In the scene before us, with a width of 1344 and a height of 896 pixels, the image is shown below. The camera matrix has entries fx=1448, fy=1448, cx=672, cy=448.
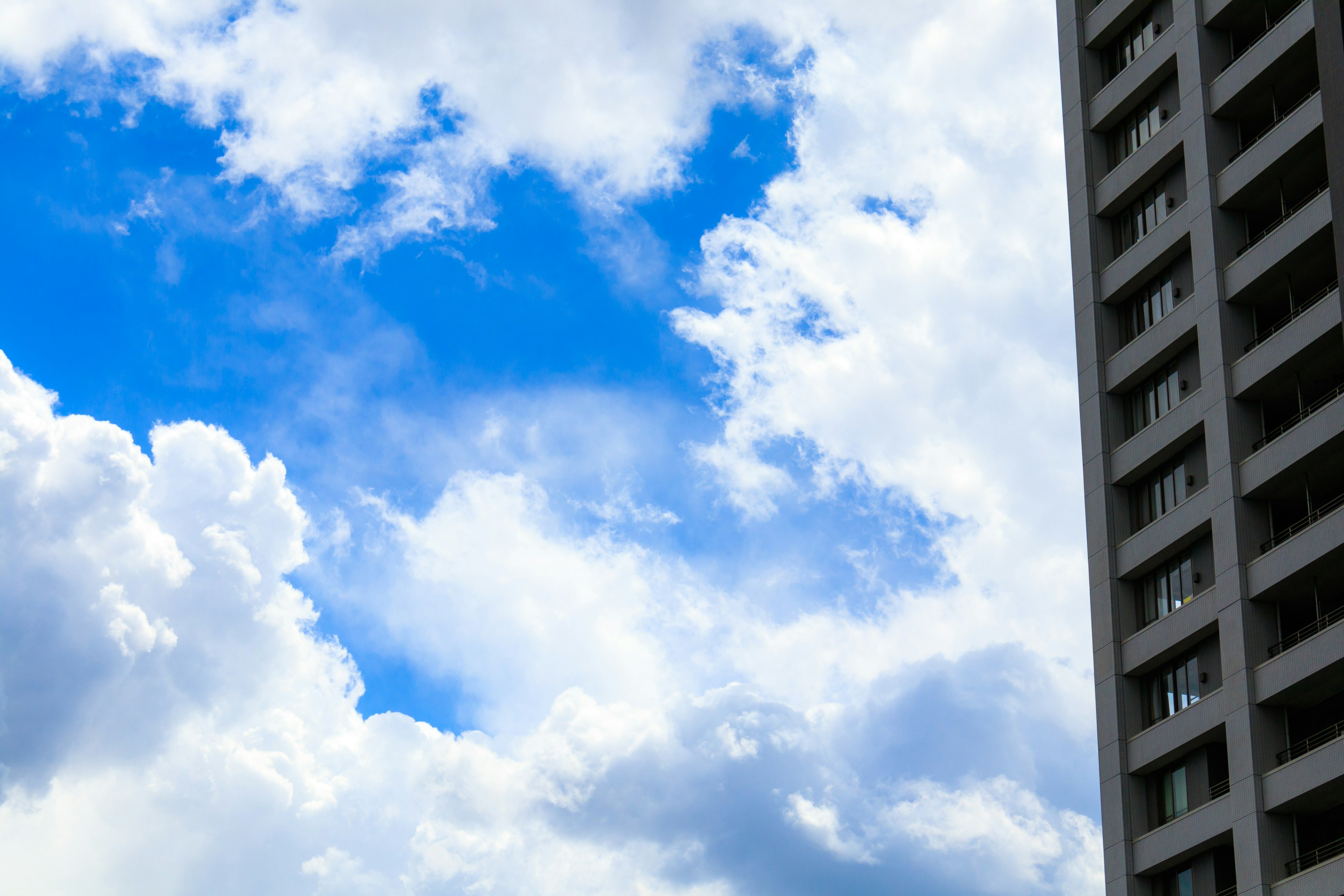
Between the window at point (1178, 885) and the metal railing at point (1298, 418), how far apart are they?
46.7 feet

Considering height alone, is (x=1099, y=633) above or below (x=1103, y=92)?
below

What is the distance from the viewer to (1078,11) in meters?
63.5

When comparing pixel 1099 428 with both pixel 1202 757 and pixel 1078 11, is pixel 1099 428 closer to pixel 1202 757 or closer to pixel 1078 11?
pixel 1202 757

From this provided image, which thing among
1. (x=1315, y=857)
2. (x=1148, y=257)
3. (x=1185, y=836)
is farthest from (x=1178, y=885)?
(x=1148, y=257)

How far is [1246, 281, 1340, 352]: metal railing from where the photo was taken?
48.0 meters

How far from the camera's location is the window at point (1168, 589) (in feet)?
166

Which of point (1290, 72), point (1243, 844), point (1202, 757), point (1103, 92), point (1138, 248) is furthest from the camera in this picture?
point (1103, 92)

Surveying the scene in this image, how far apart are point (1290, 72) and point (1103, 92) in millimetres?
10145

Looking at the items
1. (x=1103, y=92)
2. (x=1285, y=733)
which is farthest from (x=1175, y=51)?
(x=1285, y=733)

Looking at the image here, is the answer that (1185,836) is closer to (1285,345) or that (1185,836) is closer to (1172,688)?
(1172,688)

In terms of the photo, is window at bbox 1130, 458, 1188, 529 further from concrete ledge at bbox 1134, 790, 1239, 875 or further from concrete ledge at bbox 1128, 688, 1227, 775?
concrete ledge at bbox 1134, 790, 1239, 875

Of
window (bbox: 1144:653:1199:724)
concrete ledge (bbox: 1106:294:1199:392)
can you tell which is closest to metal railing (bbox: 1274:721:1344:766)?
window (bbox: 1144:653:1199:724)

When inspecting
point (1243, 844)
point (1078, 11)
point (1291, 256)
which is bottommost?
point (1243, 844)

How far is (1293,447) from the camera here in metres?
46.8
